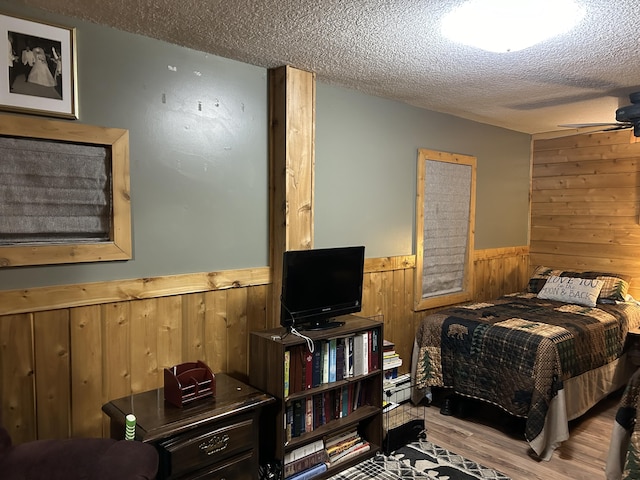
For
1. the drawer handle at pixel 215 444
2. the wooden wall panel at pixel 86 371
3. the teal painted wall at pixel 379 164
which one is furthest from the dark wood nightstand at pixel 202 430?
the teal painted wall at pixel 379 164

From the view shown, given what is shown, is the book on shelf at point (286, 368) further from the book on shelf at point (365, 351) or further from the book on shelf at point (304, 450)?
the book on shelf at point (365, 351)

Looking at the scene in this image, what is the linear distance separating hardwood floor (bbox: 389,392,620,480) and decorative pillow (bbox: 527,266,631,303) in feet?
3.09

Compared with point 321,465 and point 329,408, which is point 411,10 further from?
point 321,465

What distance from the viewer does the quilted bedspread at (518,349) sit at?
9.99 ft

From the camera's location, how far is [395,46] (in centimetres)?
252

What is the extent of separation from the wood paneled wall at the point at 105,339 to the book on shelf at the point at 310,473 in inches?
25.6

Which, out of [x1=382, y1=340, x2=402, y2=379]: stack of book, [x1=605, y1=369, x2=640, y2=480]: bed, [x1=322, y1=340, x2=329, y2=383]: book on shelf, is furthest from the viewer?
[x1=382, y1=340, x2=402, y2=379]: stack of book

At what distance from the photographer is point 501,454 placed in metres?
3.03

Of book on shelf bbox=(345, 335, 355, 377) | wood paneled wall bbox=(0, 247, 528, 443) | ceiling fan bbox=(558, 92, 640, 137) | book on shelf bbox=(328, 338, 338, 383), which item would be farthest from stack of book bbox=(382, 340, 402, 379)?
ceiling fan bbox=(558, 92, 640, 137)

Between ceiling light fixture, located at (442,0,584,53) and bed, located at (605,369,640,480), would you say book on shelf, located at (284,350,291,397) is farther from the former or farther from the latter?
ceiling light fixture, located at (442,0,584,53)

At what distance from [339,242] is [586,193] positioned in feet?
9.72

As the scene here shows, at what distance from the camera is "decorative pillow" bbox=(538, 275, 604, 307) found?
13.7 feet

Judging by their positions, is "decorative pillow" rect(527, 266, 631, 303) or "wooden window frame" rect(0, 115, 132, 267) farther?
"decorative pillow" rect(527, 266, 631, 303)

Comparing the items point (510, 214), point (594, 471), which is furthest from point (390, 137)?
point (594, 471)
